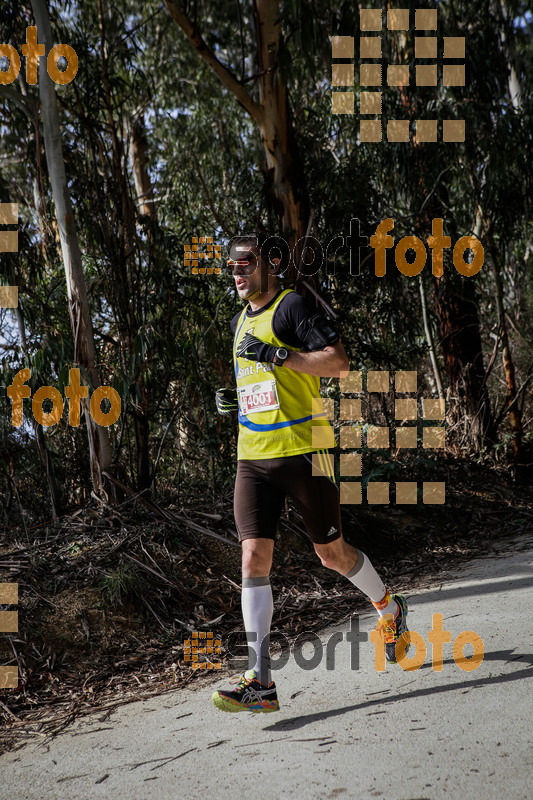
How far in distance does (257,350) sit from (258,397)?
26cm

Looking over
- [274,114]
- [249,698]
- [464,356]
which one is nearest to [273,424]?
[249,698]

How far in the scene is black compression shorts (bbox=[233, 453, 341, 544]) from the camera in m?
3.53

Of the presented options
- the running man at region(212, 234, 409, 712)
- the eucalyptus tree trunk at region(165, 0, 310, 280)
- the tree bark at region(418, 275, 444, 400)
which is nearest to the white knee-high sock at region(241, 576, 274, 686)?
the running man at region(212, 234, 409, 712)

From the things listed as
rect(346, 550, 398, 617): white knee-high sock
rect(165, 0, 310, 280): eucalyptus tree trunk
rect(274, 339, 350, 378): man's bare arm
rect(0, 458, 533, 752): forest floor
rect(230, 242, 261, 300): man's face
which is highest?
rect(165, 0, 310, 280): eucalyptus tree trunk

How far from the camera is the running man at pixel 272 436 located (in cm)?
346

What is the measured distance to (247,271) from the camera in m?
3.68

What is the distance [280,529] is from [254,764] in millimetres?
3516

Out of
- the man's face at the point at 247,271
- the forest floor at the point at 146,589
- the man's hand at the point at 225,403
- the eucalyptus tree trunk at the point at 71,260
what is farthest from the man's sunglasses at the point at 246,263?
the eucalyptus tree trunk at the point at 71,260

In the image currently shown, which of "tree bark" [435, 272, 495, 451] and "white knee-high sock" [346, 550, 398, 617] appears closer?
"white knee-high sock" [346, 550, 398, 617]

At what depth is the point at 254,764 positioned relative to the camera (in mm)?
2787

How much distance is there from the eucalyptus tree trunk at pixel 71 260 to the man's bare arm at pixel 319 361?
2956mm

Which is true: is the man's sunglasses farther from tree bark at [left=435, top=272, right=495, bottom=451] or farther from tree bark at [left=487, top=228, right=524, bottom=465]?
tree bark at [left=435, top=272, right=495, bottom=451]

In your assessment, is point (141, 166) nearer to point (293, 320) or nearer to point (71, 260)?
point (71, 260)

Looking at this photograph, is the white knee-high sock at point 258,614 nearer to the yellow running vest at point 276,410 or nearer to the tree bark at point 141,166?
the yellow running vest at point 276,410
